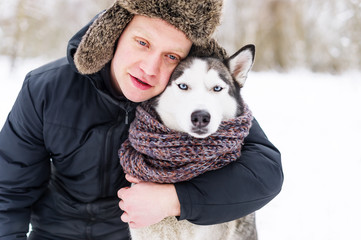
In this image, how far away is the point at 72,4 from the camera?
A: 1241 cm

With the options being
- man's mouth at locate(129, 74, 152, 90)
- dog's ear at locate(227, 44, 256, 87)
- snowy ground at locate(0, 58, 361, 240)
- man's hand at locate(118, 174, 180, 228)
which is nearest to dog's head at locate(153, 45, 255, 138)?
dog's ear at locate(227, 44, 256, 87)

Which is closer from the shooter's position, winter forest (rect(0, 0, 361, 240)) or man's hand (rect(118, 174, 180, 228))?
man's hand (rect(118, 174, 180, 228))

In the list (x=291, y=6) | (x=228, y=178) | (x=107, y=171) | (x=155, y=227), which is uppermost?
(x=291, y=6)

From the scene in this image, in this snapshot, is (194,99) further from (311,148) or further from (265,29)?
(265,29)

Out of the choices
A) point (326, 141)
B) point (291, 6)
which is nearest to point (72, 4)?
point (291, 6)

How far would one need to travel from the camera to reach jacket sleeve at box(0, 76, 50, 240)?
60.4 inches

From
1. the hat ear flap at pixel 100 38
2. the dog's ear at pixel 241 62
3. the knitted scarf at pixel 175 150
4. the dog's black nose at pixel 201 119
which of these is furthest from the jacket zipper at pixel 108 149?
the dog's ear at pixel 241 62

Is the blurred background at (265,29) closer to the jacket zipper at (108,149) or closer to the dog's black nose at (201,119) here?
the jacket zipper at (108,149)

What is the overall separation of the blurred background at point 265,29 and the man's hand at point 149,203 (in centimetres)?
795

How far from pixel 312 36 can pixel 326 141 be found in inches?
283

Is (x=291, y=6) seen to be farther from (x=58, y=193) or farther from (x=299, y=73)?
(x=58, y=193)

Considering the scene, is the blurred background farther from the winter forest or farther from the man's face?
the man's face

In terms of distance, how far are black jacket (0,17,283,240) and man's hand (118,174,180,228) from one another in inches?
3.0

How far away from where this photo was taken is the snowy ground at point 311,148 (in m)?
2.54
